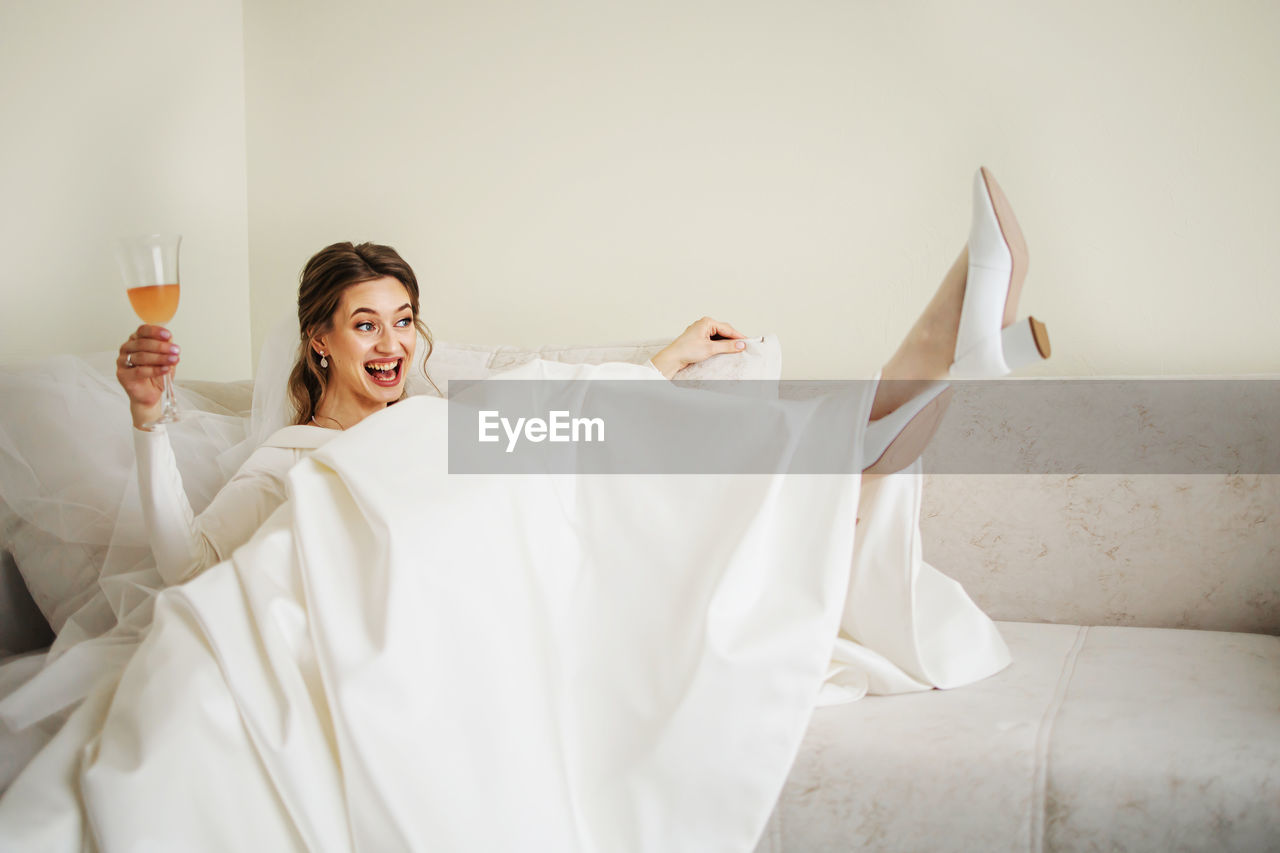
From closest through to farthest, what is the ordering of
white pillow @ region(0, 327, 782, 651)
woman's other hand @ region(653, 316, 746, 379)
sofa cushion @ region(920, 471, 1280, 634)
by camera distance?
white pillow @ region(0, 327, 782, 651)
sofa cushion @ region(920, 471, 1280, 634)
woman's other hand @ region(653, 316, 746, 379)

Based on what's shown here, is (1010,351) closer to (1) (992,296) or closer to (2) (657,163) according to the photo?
(1) (992,296)

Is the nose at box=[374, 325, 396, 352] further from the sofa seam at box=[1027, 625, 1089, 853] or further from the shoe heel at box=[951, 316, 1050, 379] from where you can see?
the sofa seam at box=[1027, 625, 1089, 853]

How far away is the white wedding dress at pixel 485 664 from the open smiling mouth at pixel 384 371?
54 cm

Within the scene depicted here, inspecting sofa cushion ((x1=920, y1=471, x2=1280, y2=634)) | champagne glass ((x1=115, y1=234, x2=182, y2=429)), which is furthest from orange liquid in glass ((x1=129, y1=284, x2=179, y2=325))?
sofa cushion ((x1=920, y1=471, x2=1280, y2=634))

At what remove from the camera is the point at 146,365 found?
1207 mm

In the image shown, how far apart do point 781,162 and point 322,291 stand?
46.1 inches

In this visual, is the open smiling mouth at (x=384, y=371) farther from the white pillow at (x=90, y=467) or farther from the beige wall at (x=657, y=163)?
the beige wall at (x=657, y=163)

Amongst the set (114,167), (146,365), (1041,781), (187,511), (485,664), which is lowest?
(1041,781)

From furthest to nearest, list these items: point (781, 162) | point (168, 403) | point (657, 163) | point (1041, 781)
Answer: point (657, 163)
point (781, 162)
point (168, 403)
point (1041, 781)

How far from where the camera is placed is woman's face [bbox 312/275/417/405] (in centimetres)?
185

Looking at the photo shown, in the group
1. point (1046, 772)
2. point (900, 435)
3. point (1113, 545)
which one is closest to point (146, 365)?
point (900, 435)

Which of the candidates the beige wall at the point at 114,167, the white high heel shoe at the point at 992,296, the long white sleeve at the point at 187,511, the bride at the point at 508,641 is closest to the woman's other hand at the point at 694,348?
the bride at the point at 508,641

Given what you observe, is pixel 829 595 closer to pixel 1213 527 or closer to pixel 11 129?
pixel 1213 527

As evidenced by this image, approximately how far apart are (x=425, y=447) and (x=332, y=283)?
2.42ft
